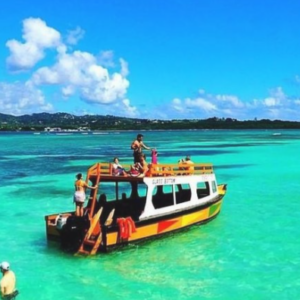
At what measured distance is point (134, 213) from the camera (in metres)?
19.1

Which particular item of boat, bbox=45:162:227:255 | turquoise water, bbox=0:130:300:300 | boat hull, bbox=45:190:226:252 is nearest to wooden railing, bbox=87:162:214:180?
boat, bbox=45:162:227:255

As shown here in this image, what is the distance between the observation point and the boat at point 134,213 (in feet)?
52.3

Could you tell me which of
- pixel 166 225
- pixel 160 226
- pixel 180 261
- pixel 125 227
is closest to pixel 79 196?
pixel 125 227

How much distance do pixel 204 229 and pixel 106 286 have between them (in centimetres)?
A: 676

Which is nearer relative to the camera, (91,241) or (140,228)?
(91,241)

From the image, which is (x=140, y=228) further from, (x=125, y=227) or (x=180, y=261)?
(x=180, y=261)

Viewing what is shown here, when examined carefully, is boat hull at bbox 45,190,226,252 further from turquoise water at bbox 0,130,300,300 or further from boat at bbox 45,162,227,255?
turquoise water at bbox 0,130,300,300

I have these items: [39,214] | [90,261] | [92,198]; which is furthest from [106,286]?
[39,214]

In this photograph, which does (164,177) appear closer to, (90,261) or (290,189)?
(90,261)

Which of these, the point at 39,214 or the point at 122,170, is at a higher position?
the point at 122,170

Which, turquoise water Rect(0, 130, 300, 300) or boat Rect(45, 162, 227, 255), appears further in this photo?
boat Rect(45, 162, 227, 255)

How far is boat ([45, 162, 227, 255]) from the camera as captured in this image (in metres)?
15.9

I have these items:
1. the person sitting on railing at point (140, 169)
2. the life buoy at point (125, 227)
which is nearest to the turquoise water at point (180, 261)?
the life buoy at point (125, 227)

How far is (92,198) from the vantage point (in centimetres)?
1730
